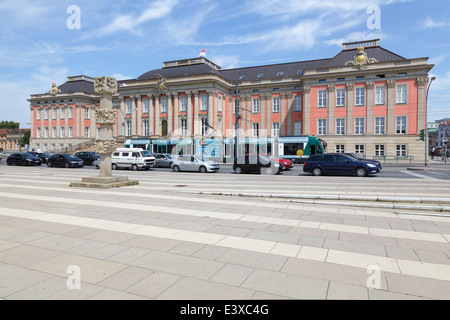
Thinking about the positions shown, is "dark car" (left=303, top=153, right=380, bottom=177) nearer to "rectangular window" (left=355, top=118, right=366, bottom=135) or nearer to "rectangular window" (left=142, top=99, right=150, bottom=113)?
"rectangular window" (left=355, top=118, right=366, bottom=135)

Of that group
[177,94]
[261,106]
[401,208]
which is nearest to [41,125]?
[177,94]

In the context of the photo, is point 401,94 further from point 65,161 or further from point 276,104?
point 65,161

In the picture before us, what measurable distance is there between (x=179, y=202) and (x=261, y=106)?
4564 cm

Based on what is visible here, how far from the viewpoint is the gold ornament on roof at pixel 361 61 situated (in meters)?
42.0

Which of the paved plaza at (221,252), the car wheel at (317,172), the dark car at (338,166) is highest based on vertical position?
the dark car at (338,166)

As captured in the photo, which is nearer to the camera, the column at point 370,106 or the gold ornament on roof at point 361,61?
the gold ornament on roof at point 361,61

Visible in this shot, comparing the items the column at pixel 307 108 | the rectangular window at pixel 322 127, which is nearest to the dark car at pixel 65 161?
the column at pixel 307 108

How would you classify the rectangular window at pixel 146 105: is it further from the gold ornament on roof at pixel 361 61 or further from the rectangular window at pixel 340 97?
the gold ornament on roof at pixel 361 61

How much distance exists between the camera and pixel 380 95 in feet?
138

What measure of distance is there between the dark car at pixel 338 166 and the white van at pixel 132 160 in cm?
1456

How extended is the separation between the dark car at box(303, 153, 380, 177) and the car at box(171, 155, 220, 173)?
25.9ft

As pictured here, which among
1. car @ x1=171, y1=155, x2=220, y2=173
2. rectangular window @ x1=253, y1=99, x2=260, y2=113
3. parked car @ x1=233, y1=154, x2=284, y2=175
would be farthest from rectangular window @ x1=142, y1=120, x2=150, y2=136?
parked car @ x1=233, y1=154, x2=284, y2=175
